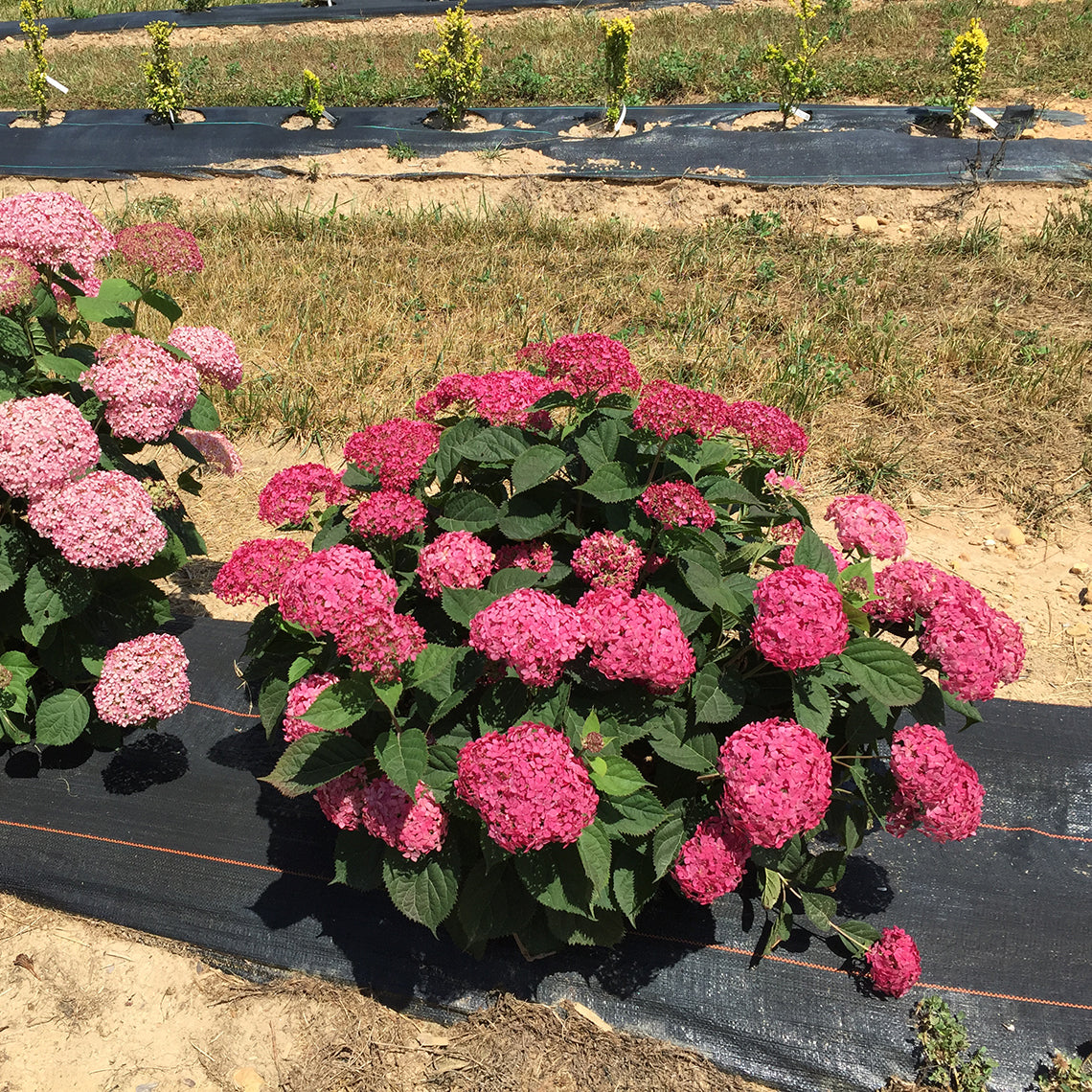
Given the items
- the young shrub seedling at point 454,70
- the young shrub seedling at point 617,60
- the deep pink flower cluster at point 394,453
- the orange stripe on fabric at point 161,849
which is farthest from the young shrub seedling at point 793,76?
the orange stripe on fabric at point 161,849

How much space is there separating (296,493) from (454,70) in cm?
762

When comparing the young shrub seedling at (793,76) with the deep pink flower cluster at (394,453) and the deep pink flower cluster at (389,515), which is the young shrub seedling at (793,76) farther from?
the deep pink flower cluster at (389,515)

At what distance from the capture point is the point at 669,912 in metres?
2.39

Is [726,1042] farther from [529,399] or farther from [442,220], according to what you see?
[442,220]

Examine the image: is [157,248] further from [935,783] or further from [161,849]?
[935,783]

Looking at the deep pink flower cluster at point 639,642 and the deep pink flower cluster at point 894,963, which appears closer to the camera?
the deep pink flower cluster at point 639,642

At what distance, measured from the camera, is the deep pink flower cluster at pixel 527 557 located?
222 centimetres

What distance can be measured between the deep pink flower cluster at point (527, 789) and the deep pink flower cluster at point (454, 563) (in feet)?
1.37

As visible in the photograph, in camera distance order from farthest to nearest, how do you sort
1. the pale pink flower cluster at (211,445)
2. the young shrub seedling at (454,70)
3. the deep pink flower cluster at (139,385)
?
1. the young shrub seedling at (454,70)
2. the pale pink flower cluster at (211,445)
3. the deep pink flower cluster at (139,385)

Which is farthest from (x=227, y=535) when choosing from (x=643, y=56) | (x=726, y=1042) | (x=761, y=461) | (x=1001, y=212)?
(x=643, y=56)

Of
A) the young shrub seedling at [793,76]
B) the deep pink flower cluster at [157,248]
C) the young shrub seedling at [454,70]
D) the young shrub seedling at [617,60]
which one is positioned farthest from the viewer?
the young shrub seedling at [454,70]

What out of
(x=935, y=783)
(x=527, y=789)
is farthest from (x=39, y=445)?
(x=935, y=783)

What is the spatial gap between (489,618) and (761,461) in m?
0.92

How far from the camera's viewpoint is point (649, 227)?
6684 millimetres
